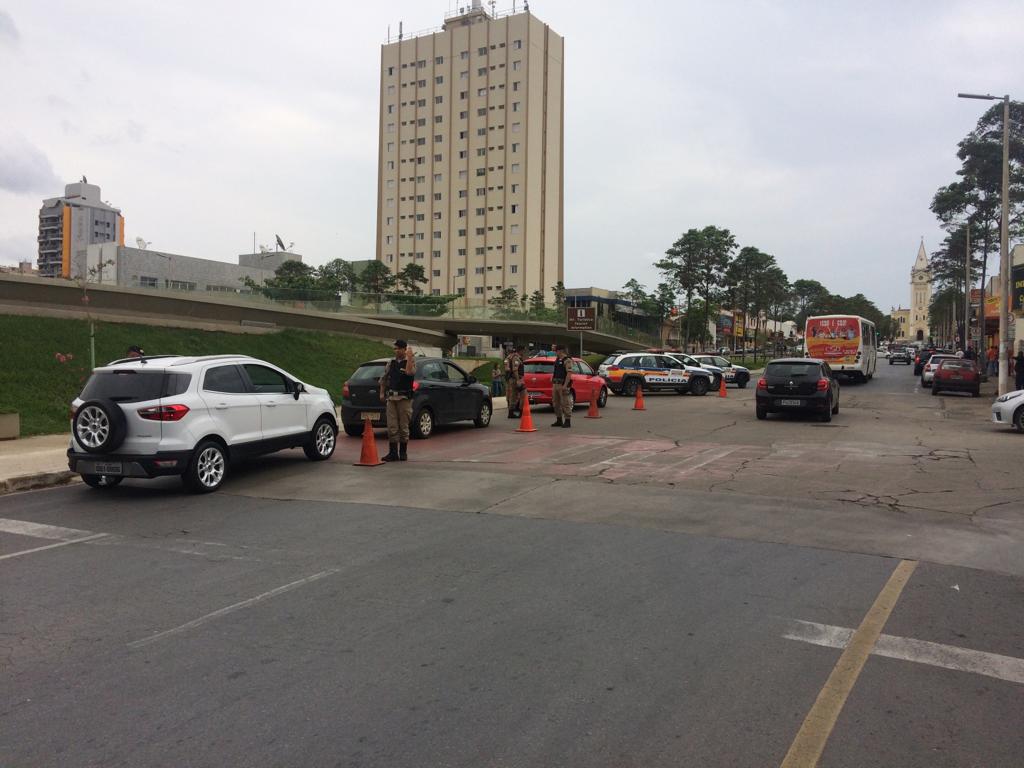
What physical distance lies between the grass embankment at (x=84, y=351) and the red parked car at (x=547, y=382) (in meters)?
8.51

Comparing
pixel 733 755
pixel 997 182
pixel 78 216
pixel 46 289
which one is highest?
pixel 78 216

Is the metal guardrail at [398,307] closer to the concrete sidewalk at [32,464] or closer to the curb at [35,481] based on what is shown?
the concrete sidewalk at [32,464]

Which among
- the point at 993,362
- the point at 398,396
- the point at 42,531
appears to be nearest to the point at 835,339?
the point at 993,362

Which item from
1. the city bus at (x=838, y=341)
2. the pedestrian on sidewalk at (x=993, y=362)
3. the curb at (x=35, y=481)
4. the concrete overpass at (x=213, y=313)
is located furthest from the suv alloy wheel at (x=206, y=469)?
the pedestrian on sidewalk at (x=993, y=362)

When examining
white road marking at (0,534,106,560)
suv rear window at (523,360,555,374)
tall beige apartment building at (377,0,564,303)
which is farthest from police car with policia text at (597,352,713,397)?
tall beige apartment building at (377,0,564,303)

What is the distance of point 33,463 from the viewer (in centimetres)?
1161

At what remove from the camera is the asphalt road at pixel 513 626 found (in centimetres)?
344

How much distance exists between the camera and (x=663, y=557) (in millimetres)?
6543

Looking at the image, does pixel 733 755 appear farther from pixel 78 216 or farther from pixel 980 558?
pixel 78 216

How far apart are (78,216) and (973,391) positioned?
150397 millimetres

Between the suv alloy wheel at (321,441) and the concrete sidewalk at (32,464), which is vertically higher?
the suv alloy wheel at (321,441)

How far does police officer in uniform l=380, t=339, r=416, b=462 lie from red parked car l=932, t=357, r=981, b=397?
26205mm

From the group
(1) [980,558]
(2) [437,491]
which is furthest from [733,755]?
(2) [437,491]

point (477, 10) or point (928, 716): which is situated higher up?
point (477, 10)
